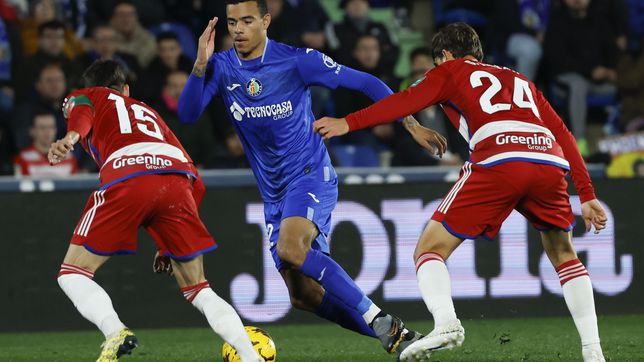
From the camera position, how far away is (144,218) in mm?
6781

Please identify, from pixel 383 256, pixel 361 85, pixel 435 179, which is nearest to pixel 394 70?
pixel 435 179

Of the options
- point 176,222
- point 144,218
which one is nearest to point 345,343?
point 176,222

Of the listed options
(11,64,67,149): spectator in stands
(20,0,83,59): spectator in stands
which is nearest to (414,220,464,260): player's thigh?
(11,64,67,149): spectator in stands

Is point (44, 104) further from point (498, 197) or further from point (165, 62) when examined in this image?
point (498, 197)

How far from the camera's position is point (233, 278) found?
1024 cm

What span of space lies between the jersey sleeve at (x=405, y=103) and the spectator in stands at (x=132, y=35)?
7177 mm

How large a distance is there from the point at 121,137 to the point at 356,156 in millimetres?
5831

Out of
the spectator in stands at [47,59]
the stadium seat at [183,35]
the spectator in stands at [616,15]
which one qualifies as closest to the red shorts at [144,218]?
the spectator in stands at [47,59]

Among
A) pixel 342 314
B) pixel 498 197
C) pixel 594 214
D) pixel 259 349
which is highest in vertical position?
pixel 498 197

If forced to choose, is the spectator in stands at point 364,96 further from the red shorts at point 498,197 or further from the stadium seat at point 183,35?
the red shorts at point 498,197

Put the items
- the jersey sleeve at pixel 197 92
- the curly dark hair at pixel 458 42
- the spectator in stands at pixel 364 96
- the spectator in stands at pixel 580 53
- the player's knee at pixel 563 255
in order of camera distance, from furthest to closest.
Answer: the spectator in stands at pixel 580 53 → the spectator in stands at pixel 364 96 → the jersey sleeve at pixel 197 92 → the curly dark hair at pixel 458 42 → the player's knee at pixel 563 255

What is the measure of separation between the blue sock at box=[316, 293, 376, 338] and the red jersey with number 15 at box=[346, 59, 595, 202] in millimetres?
1310

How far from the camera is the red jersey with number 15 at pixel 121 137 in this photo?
6.75m

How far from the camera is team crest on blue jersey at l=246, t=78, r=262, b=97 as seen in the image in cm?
740
